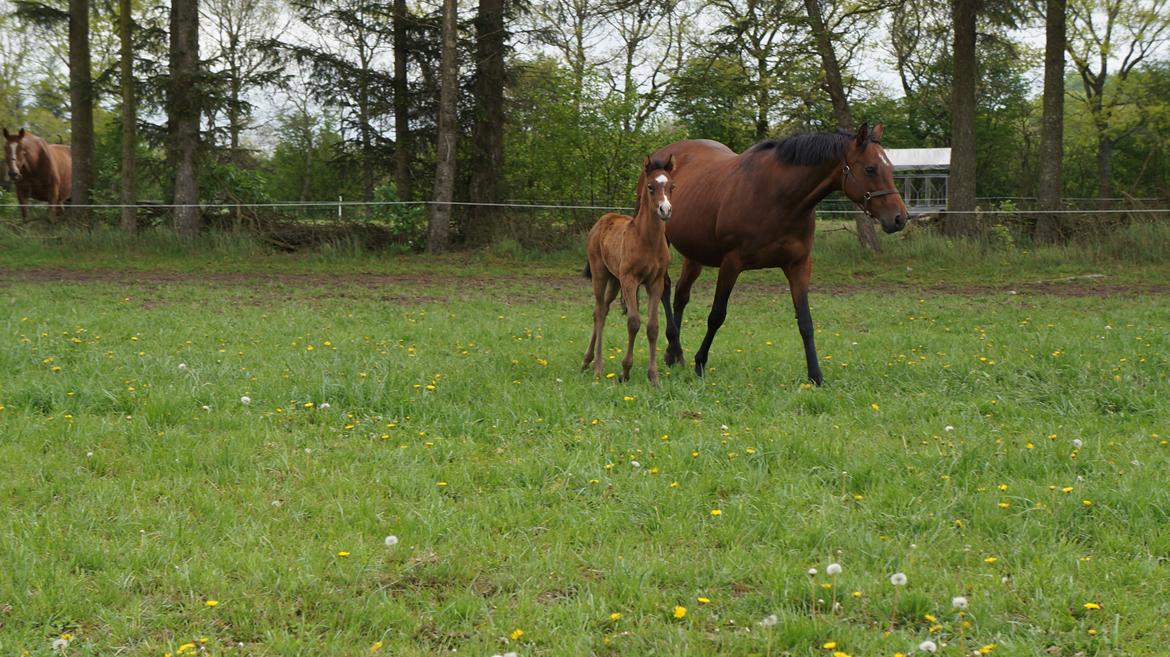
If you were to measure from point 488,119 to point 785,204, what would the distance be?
47.6 feet

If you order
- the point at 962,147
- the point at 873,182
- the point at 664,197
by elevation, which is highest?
the point at 962,147

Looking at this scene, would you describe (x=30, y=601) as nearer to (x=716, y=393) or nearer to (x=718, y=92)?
Result: (x=716, y=393)

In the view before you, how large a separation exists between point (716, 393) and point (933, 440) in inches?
72.2

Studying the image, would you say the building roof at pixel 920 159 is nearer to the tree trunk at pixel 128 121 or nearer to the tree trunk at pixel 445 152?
the tree trunk at pixel 445 152

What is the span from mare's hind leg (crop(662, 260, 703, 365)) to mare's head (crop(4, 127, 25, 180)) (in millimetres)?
16899

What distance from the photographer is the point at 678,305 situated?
9492 mm

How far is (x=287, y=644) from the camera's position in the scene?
321 centimetres

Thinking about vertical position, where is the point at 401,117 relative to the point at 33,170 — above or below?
above

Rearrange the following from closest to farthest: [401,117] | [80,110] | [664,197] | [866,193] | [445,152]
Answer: [664,197] → [866,193] → [445,152] → [80,110] → [401,117]

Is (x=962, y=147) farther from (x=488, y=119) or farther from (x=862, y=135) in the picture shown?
(x=862, y=135)

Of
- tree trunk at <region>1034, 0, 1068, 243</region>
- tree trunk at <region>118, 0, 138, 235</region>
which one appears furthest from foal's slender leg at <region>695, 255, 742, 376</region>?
tree trunk at <region>118, 0, 138, 235</region>

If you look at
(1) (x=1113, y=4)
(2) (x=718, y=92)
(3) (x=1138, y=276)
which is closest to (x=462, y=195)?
(2) (x=718, y=92)

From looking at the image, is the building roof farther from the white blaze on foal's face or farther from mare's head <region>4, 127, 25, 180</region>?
the white blaze on foal's face

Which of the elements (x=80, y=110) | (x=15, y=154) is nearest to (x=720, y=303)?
(x=15, y=154)
